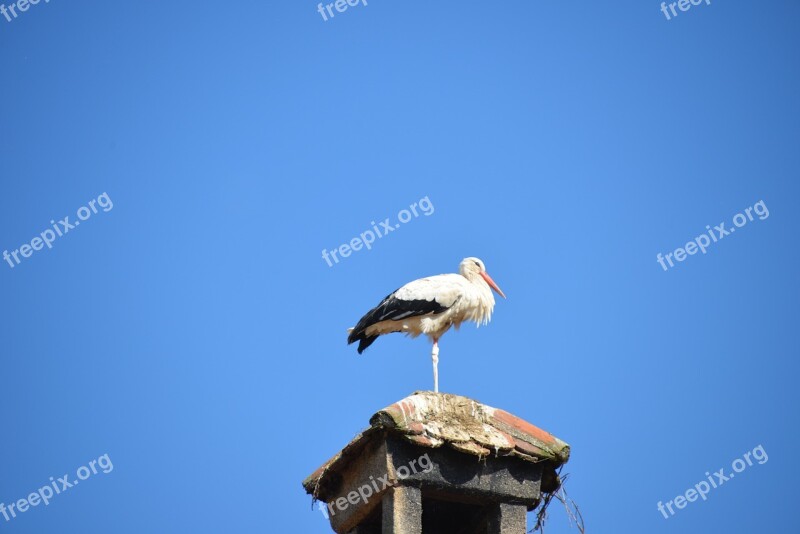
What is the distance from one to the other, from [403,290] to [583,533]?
15.7 feet

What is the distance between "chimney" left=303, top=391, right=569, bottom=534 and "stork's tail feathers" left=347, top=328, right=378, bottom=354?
427 cm

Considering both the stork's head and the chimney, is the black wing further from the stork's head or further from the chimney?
the chimney

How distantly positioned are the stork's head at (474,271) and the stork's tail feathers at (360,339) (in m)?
1.17

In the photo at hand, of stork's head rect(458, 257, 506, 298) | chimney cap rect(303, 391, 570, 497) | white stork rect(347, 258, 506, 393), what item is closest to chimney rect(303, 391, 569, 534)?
chimney cap rect(303, 391, 570, 497)

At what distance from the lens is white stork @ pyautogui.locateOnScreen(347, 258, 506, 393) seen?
35.1 feet

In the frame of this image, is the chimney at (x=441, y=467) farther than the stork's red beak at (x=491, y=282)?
No

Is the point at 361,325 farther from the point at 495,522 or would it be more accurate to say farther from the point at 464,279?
the point at 495,522

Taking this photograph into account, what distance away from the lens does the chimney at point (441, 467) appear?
6238 mm

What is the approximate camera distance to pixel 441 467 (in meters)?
6.34

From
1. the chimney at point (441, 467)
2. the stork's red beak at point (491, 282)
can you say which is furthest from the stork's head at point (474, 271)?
the chimney at point (441, 467)

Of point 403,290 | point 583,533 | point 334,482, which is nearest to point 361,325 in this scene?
point 403,290

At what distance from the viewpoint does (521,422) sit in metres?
6.66

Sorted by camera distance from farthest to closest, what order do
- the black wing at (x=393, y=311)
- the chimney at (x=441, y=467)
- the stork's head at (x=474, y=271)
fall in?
the stork's head at (x=474, y=271)
the black wing at (x=393, y=311)
the chimney at (x=441, y=467)

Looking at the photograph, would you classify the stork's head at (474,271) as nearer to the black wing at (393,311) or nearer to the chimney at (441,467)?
the black wing at (393,311)
